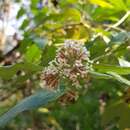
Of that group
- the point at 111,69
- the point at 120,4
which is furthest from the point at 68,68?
the point at 120,4

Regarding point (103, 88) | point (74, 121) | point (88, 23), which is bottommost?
point (74, 121)

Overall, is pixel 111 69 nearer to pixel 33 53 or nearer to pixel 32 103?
pixel 32 103

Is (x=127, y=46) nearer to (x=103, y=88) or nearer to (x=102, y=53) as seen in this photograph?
(x=102, y=53)

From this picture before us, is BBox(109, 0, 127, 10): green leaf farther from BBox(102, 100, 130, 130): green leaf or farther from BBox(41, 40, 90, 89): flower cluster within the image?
BBox(41, 40, 90, 89): flower cluster

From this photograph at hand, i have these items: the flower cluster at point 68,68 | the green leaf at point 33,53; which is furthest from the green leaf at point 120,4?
the flower cluster at point 68,68

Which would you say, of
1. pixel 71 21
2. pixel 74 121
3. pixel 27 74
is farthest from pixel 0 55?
pixel 74 121

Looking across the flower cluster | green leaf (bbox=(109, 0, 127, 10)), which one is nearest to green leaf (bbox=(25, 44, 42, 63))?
green leaf (bbox=(109, 0, 127, 10))
